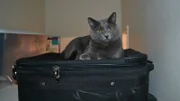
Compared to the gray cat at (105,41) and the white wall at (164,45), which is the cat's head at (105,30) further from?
the white wall at (164,45)

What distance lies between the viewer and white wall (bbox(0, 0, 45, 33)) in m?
1.53

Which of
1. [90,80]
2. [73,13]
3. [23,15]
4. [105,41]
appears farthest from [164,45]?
[73,13]

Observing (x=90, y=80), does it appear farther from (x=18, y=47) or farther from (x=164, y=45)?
(x=18, y=47)

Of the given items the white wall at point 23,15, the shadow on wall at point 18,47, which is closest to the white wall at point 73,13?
the white wall at point 23,15

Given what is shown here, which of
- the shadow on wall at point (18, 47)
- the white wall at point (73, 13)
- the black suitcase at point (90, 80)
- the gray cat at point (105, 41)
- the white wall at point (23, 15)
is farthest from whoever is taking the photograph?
the white wall at point (73, 13)

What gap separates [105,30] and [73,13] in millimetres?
1560

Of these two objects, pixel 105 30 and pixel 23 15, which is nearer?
pixel 105 30

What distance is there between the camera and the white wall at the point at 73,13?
7.52ft

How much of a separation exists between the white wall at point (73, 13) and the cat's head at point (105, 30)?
142 centimetres

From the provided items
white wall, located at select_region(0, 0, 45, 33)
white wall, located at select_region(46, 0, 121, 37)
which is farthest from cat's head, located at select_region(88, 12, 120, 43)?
white wall, located at select_region(46, 0, 121, 37)

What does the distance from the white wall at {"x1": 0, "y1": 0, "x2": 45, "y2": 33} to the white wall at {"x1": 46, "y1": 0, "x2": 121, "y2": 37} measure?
111 millimetres

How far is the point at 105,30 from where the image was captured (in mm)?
861

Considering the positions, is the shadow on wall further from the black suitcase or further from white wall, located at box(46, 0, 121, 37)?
the black suitcase

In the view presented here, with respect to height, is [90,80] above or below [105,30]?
below
